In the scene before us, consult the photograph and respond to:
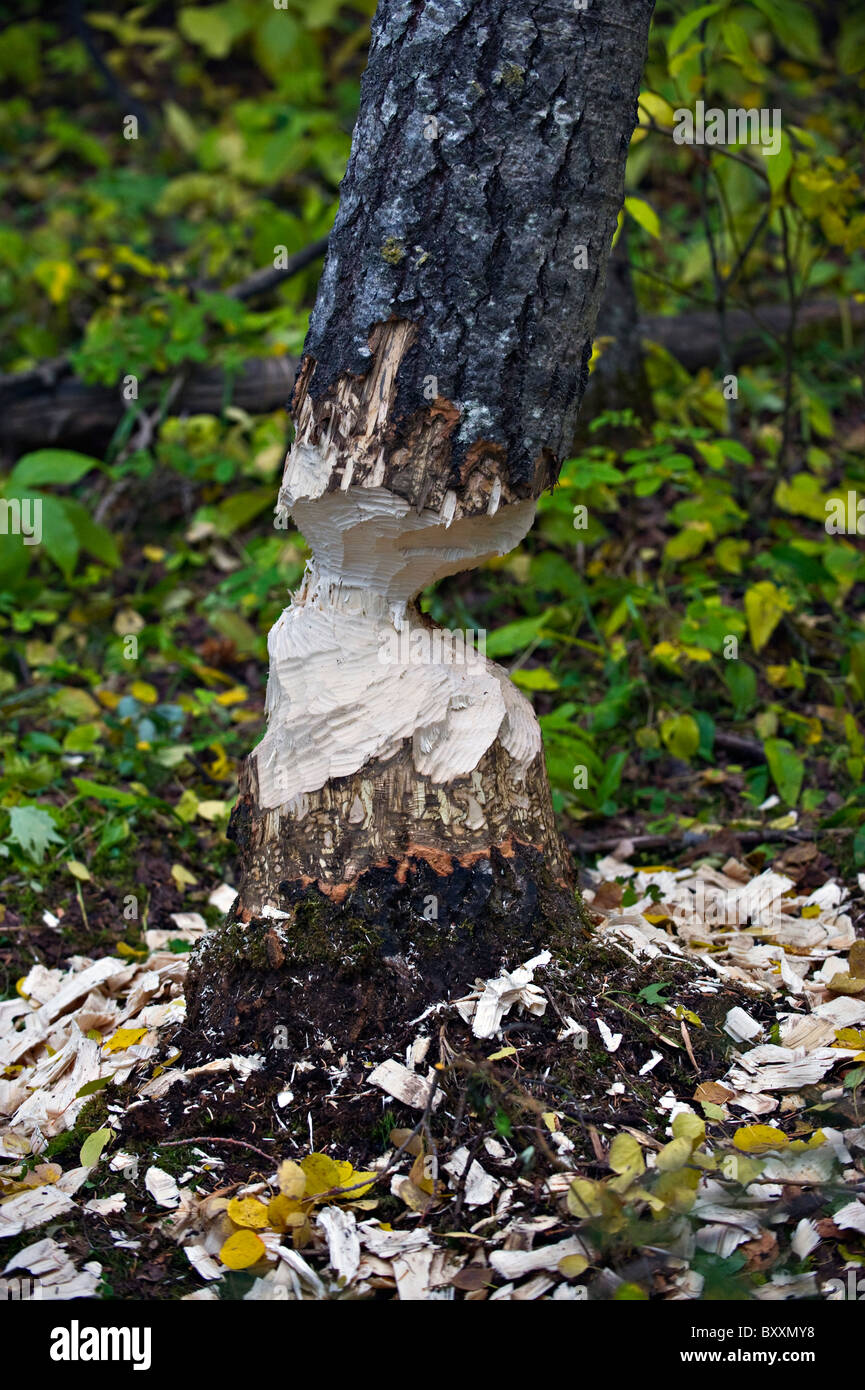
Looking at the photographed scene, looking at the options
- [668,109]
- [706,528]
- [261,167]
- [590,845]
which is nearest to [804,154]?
[668,109]

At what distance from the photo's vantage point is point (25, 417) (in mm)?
4758

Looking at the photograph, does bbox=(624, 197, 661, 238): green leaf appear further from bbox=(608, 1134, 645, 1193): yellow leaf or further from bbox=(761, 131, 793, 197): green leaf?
bbox=(608, 1134, 645, 1193): yellow leaf

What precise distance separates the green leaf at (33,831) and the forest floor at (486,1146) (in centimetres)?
68

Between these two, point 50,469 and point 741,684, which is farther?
point 50,469

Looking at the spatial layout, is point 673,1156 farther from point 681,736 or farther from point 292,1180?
point 681,736

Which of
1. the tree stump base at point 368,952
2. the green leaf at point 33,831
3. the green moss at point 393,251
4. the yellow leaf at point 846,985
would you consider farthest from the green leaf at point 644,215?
the green leaf at point 33,831

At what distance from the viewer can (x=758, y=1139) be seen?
188cm

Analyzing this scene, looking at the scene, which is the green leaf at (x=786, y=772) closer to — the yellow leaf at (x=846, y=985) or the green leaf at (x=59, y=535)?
the yellow leaf at (x=846, y=985)

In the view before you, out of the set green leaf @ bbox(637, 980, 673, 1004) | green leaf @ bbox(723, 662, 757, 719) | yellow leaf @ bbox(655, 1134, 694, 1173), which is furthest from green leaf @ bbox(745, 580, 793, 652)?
yellow leaf @ bbox(655, 1134, 694, 1173)

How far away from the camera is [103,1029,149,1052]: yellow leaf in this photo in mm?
2211

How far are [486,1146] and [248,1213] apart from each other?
0.39m

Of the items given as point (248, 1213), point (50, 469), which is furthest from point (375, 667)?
point (50, 469)

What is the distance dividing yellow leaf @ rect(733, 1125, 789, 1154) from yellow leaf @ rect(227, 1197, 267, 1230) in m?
0.78

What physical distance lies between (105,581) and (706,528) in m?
2.29
